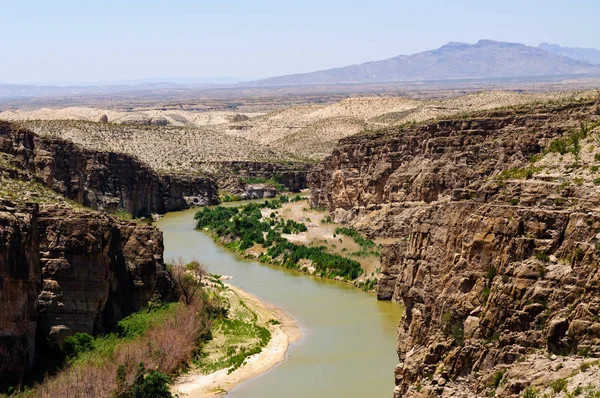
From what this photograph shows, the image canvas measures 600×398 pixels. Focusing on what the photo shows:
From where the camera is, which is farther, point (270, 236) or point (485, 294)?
point (270, 236)

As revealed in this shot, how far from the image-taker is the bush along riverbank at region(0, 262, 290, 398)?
28.3 meters

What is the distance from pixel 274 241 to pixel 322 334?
22.1 metres

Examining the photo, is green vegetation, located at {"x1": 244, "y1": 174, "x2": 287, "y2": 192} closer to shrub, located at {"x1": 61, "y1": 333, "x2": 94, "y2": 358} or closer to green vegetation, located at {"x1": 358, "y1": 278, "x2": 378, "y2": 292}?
green vegetation, located at {"x1": 358, "y1": 278, "x2": 378, "y2": 292}

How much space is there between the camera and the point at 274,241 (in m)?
61.4

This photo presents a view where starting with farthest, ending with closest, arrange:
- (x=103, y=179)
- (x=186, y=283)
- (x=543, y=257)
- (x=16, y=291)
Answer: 1. (x=103, y=179)
2. (x=186, y=283)
3. (x=16, y=291)
4. (x=543, y=257)

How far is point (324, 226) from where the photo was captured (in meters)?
67.1

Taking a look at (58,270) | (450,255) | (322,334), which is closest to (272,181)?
(322,334)

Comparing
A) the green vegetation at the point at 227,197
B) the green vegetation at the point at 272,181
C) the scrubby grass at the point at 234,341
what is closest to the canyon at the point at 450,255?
the scrubby grass at the point at 234,341

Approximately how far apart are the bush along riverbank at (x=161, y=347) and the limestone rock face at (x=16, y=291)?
792 millimetres

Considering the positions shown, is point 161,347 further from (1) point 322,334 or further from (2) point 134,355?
(1) point 322,334

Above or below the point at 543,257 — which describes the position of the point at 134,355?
below

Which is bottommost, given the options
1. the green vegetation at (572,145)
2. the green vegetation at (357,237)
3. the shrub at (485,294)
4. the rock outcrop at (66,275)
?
the green vegetation at (357,237)

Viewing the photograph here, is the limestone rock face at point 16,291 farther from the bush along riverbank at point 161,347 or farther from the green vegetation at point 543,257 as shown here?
the green vegetation at point 543,257

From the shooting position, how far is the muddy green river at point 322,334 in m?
32.1
